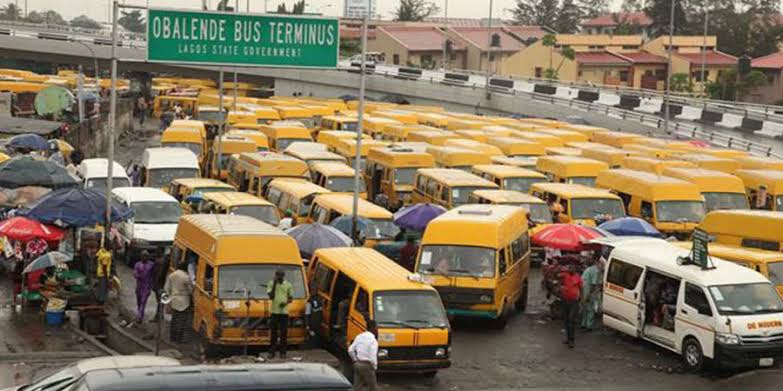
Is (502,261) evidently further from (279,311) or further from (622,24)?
(622,24)

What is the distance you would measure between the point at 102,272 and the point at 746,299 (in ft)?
35.3

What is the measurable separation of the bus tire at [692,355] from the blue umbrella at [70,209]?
1075 centimetres

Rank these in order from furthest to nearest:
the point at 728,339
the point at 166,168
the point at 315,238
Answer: the point at 166,168 → the point at 315,238 → the point at 728,339

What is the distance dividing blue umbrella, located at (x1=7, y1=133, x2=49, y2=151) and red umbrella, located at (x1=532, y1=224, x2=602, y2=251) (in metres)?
17.0

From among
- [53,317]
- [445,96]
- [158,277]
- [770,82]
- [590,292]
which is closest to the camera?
[53,317]

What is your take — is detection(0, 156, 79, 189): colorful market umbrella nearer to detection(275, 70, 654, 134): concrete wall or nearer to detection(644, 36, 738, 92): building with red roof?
detection(275, 70, 654, 134): concrete wall

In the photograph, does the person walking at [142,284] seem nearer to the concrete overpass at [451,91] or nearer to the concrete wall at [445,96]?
the concrete overpass at [451,91]

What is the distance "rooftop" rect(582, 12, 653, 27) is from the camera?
14100cm

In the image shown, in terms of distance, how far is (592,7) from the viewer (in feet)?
568

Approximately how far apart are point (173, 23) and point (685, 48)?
3718 inches

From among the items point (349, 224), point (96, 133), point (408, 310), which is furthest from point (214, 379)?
point (96, 133)

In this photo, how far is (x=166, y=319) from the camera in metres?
21.7

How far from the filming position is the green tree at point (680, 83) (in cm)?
9750

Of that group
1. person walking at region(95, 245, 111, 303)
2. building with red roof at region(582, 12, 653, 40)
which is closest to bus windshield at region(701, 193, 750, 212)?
person walking at region(95, 245, 111, 303)
